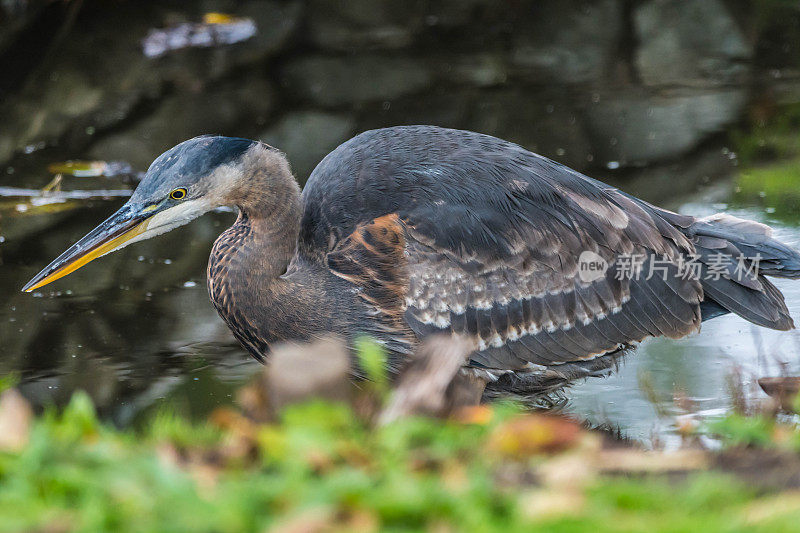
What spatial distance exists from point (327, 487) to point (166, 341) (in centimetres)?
407

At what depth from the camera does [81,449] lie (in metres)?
3.12

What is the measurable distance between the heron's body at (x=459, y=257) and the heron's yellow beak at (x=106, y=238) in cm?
29

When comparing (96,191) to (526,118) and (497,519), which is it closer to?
(526,118)

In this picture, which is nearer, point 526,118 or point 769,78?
point 526,118

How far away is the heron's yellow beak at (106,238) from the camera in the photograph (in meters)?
5.34

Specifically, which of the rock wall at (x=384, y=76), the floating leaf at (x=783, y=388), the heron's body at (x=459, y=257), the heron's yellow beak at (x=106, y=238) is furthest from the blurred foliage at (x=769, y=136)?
the heron's yellow beak at (x=106, y=238)

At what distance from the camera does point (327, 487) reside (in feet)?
9.01

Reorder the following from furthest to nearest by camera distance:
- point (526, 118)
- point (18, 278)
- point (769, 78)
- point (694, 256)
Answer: point (769, 78), point (526, 118), point (18, 278), point (694, 256)

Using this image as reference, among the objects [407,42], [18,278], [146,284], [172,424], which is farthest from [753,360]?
[407,42]

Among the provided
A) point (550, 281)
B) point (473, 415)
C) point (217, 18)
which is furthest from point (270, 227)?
point (217, 18)

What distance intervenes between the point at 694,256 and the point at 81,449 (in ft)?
12.5

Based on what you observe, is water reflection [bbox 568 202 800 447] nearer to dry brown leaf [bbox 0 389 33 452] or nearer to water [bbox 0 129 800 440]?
water [bbox 0 129 800 440]

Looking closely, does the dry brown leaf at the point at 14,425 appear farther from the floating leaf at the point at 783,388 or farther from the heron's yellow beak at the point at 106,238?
the floating leaf at the point at 783,388

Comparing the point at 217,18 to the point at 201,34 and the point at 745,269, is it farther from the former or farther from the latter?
the point at 745,269
